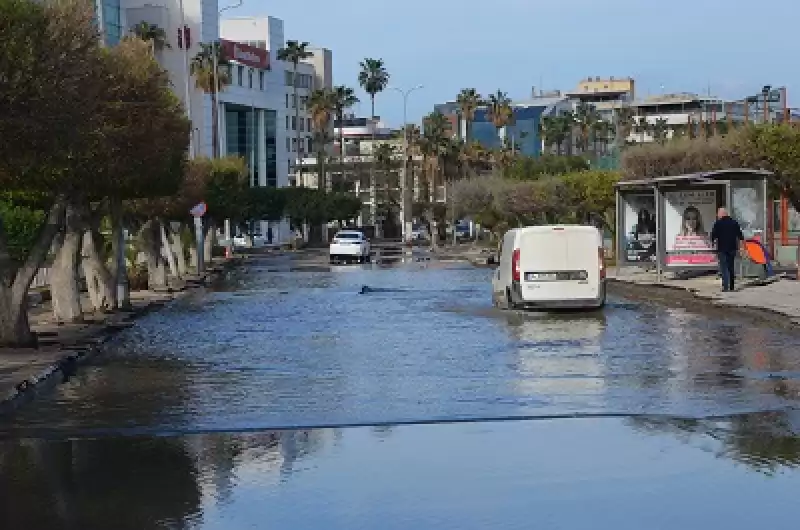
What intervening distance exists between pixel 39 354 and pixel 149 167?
7370mm

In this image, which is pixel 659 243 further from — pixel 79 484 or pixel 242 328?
pixel 79 484

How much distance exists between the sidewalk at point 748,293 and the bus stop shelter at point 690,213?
27.7 inches

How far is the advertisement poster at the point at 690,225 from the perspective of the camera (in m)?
32.7

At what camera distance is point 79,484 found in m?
9.14

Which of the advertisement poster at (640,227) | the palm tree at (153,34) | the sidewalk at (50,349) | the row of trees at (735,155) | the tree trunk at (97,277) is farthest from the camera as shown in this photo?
the palm tree at (153,34)

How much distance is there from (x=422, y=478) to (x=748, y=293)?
764 inches

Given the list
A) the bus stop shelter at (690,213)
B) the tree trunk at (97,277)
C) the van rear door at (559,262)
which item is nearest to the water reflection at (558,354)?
the van rear door at (559,262)

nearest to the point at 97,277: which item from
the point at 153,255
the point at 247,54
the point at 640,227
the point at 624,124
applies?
the point at 153,255

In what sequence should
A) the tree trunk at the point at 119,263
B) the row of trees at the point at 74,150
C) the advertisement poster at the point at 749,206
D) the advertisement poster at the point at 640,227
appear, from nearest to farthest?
the row of trees at the point at 74,150 < the tree trunk at the point at 119,263 < the advertisement poster at the point at 749,206 < the advertisement poster at the point at 640,227

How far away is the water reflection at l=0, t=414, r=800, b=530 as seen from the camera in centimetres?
787

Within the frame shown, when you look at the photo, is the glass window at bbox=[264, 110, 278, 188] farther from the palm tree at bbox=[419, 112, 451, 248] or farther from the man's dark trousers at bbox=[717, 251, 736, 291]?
the man's dark trousers at bbox=[717, 251, 736, 291]

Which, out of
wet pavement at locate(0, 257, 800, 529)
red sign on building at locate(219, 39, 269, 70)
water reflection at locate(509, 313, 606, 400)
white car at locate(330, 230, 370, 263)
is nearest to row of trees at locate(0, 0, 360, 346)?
wet pavement at locate(0, 257, 800, 529)

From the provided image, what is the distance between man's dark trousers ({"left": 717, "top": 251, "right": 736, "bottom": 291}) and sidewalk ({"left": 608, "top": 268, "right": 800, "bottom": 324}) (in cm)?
20

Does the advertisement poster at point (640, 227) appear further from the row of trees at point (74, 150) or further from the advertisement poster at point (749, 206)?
the row of trees at point (74, 150)
